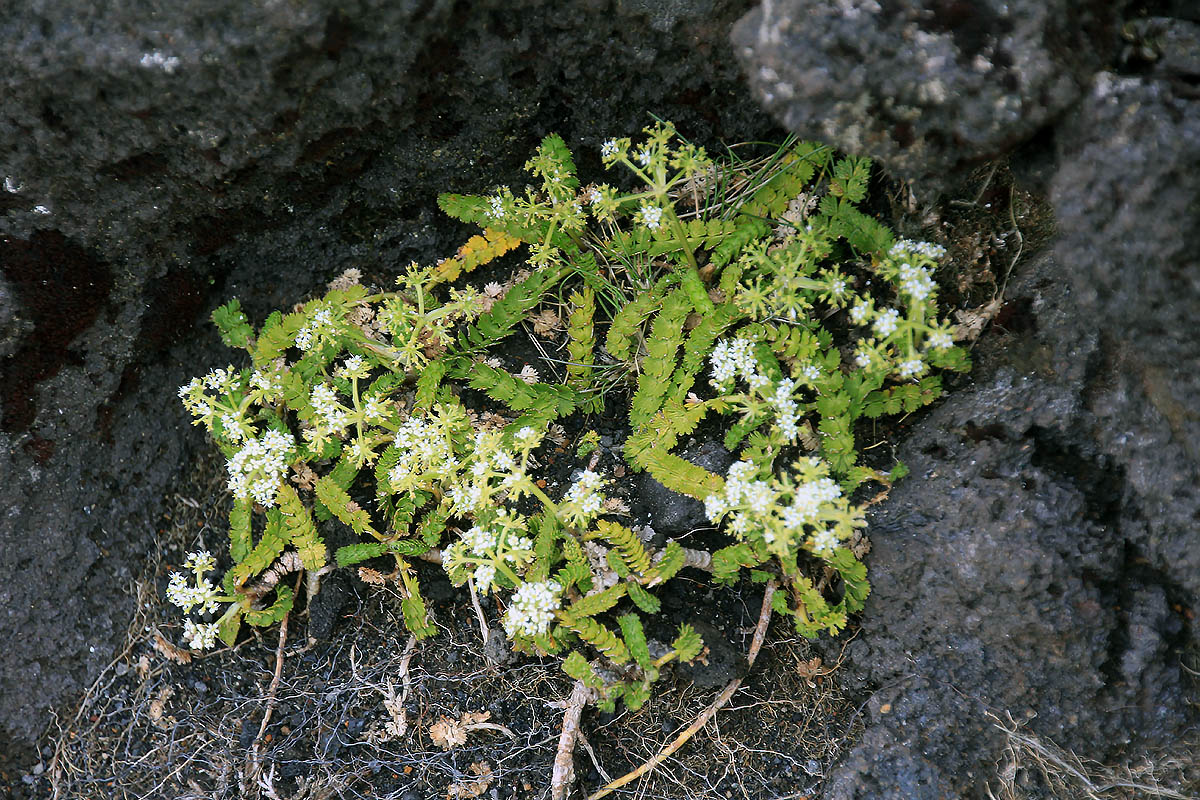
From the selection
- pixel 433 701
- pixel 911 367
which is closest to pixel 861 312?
pixel 911 367

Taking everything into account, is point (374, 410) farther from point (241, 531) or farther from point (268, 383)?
point (241, 531)

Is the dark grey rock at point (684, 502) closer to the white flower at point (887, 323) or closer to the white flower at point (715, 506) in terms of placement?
the white flower at point (715, 506)

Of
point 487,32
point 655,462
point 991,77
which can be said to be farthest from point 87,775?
point 991,77

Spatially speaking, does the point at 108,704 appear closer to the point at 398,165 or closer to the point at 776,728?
the point at 398,165

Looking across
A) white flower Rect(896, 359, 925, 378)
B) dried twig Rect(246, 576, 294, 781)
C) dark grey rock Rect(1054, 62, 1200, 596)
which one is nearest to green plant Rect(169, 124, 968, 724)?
white flower Rect(896, 359, 925, 378)

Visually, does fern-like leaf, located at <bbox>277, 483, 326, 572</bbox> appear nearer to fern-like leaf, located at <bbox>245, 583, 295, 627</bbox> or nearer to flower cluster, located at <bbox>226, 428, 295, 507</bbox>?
flower cluster, located at <bbox>226, 428, 295, 507</bbox>

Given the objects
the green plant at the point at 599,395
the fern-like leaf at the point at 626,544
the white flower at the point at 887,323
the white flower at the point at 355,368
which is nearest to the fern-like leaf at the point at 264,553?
the green plant at the point at 599,395
